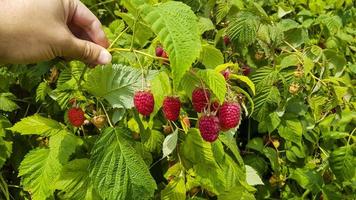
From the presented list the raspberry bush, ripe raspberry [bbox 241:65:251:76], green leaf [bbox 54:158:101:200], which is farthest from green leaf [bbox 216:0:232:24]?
green leaf [bbox 54:158:101:200]

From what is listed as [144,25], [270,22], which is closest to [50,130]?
[144,25]

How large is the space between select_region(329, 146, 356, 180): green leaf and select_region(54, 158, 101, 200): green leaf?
915 mm

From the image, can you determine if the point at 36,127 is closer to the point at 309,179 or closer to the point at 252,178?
the point at 252,178

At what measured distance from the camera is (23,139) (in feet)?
5.79

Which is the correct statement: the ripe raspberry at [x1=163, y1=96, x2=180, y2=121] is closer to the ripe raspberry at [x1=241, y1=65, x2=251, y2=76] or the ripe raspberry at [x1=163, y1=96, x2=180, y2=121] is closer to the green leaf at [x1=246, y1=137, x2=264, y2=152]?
the ripe raspberry at [x1=241, y1=65, x2=251, y2=76]

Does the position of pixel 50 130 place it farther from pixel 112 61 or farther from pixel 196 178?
pixel 196 178

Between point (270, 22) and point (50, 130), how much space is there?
85cm

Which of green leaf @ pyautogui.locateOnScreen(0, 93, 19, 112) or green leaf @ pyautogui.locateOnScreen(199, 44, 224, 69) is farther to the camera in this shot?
green leaf @ pyautogui.locateOnScreen(0, 93, 19, 112)

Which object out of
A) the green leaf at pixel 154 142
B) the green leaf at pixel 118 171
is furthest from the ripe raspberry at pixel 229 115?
the green leaf at pixel 154 142

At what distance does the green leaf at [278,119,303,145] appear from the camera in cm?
185

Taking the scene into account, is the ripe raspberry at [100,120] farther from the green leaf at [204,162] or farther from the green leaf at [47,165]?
the green leaf at [204,162]

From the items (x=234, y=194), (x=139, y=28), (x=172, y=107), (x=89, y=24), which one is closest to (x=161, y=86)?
(x=172, y=107)

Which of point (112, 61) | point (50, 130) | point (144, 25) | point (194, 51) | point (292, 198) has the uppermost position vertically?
point (194, 51)

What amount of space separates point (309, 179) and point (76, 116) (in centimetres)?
99
